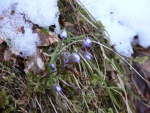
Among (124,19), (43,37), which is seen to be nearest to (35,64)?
(43,37)

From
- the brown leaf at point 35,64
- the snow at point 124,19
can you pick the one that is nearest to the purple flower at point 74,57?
the brown leaf at point 35,64

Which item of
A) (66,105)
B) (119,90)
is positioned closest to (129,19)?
(119,90)

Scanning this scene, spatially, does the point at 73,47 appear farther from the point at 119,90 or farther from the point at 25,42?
the point at 119,90

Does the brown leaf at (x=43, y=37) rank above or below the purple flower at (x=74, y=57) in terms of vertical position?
above

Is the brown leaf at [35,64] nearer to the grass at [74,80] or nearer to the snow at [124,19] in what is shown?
the grass at [74,80]

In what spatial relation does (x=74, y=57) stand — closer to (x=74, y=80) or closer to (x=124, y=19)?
(x=74, y=80)

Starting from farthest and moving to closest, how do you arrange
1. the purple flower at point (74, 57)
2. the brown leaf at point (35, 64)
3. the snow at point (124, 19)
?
1. the snow at point (124, 19)
2. the brown leaf at point (35, 64)
3. the purple flower at point (74, 57)
